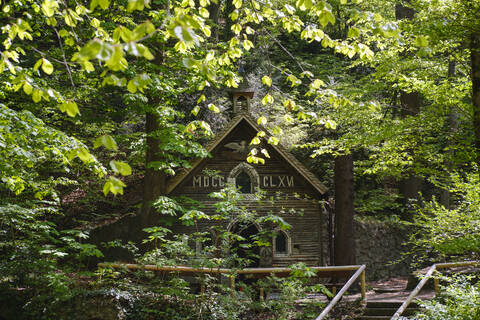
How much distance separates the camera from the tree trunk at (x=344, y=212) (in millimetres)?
14359

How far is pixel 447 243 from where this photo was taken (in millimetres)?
7832

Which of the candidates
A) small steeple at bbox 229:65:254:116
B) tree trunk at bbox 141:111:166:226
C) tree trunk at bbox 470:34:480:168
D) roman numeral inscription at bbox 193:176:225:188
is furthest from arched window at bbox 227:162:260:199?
tree trunk at bbox 470:34:480:168

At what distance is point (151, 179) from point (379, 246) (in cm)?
1111

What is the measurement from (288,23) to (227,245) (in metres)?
5.66

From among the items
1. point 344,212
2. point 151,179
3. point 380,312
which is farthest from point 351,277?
point 151,179

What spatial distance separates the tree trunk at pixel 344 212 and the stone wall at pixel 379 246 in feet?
12.8

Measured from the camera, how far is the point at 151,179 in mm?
12969

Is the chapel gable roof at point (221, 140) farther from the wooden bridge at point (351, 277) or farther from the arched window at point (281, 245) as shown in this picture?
the wooden bridge at point (351, 277)

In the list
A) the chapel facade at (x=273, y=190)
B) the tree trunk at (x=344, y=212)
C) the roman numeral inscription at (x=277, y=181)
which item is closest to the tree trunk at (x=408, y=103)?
the tree trunk at (x=344, y=212)

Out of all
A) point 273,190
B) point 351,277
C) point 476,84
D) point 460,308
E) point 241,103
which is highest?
point 241,103

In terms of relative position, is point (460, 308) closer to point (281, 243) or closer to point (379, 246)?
point (281, 243)

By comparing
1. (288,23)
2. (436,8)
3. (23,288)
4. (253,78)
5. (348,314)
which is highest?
(253,78)

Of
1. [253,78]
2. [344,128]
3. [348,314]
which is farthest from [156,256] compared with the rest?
[253,78]

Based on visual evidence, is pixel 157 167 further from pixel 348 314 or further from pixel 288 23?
pixel 288 23
